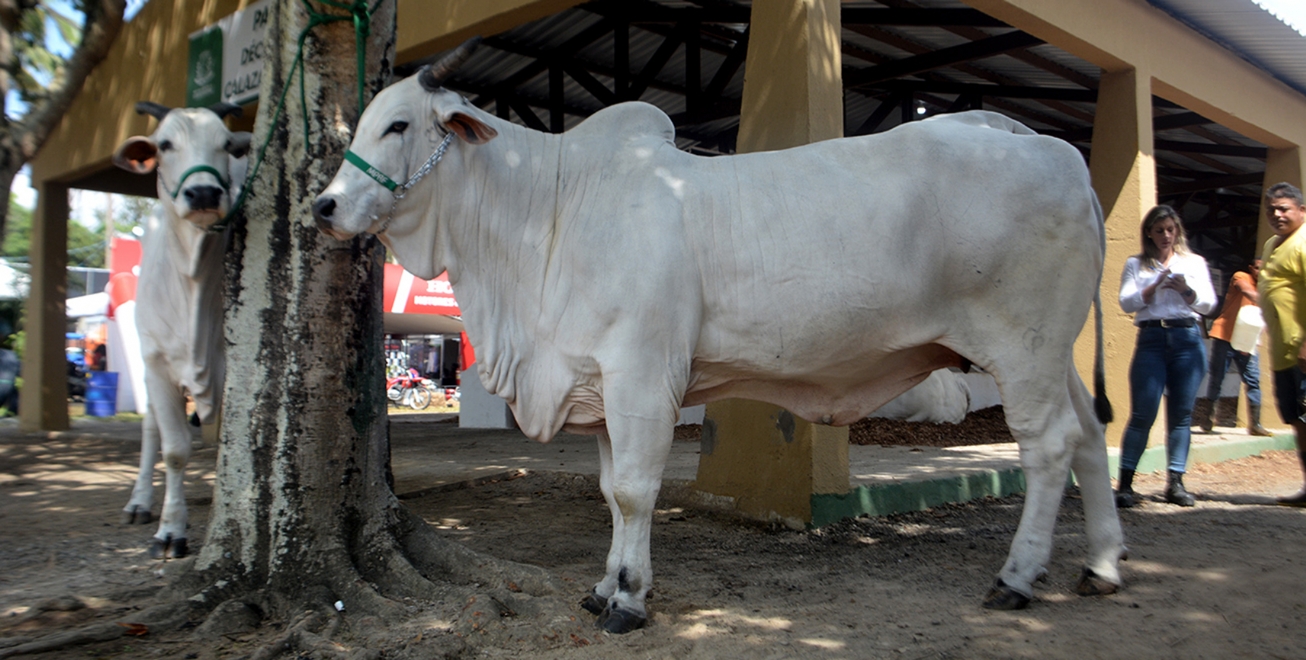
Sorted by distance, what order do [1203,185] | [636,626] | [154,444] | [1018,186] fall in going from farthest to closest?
[1203,185] → [154,444] → [1018,186] → [636,626]

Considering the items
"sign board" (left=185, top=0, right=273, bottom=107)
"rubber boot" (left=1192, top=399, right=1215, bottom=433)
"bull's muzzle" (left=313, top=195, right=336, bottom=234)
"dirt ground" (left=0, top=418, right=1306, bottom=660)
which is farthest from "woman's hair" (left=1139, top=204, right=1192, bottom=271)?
"sign board" (left=185, top=0, right=273, bottom=107)

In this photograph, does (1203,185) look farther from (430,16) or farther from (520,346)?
(520,346)

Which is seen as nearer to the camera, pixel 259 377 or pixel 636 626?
pixel 636 626

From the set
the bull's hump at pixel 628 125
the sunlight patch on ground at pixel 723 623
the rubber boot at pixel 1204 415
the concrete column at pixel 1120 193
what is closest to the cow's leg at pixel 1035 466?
the sunlight patch on ground at pixel 723 623

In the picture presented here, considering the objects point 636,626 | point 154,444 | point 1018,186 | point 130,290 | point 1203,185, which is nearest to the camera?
point 636,626

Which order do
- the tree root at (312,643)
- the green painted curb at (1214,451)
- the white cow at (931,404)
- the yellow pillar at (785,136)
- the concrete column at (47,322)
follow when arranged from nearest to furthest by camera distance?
1. the tree root at (312,643)
2. the yellow pillar at (785,136)
3. the green painted curb at (1214,451)
4. the white cow at (931,404)
5. the concrete column at (47,322)

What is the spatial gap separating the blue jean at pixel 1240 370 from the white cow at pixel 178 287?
366 inches

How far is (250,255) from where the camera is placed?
3.63 m

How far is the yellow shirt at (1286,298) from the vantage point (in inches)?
205

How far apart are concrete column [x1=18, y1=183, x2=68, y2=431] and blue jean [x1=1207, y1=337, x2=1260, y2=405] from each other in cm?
1439

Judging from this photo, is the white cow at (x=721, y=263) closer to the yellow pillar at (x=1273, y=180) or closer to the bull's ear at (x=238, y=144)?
the bull's ear at (x=238, y=144)

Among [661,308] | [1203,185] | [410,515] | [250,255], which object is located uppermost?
[1203,185]

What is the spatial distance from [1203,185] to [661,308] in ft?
47.8

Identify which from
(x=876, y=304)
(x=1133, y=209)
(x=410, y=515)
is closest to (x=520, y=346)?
(x=410, y=515)
